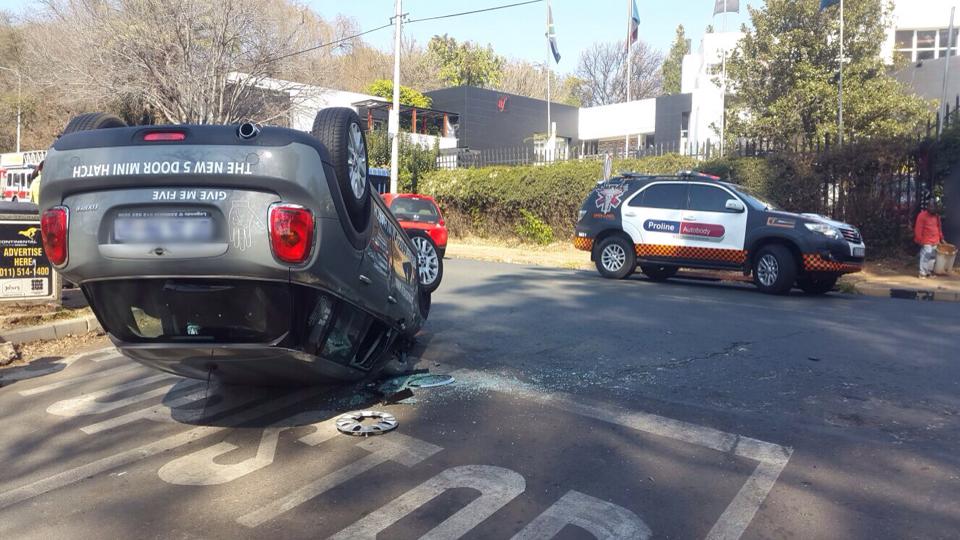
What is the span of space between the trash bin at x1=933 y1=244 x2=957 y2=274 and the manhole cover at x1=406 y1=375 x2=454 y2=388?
12.9 metres

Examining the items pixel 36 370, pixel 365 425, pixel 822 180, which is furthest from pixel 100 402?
pixel 822 180

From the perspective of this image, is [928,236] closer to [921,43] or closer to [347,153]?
[347,153]

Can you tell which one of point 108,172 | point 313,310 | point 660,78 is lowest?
point 313,310

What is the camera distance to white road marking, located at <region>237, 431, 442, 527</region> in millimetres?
3736

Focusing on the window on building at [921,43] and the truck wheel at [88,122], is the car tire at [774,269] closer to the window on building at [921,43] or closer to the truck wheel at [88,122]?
the truck wheel at [88,122]

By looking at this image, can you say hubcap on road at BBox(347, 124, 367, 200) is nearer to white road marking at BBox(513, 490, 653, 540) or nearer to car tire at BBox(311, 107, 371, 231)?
car tire at BBox(311, 107, 371, 231)

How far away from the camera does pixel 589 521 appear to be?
3598 mm

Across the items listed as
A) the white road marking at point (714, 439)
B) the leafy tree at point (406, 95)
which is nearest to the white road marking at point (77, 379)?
the white road marking at point (714, 439)

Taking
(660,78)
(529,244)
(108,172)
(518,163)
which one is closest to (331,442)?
(108,172)

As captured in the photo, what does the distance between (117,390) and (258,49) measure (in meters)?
22.5

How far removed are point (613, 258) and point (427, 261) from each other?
17.4 ft

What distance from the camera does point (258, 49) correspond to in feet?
86.4

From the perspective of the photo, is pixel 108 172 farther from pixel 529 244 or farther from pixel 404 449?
pixel 529 244

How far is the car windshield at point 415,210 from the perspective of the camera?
50.9 ft
